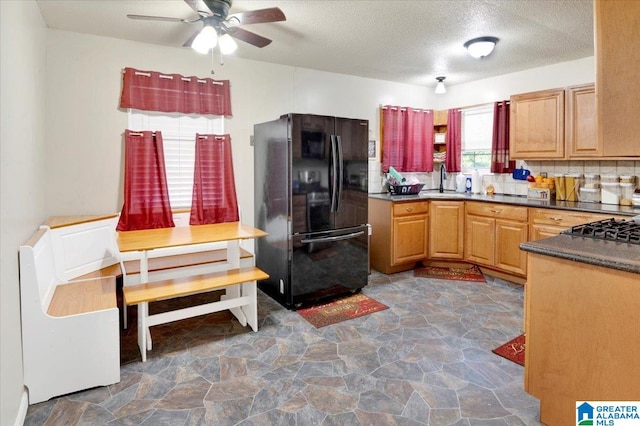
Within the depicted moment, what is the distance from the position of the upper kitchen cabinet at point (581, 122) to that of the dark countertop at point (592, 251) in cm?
233

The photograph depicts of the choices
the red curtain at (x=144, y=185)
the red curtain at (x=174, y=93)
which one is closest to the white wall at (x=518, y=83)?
the red curtain at (x=174, y=93)

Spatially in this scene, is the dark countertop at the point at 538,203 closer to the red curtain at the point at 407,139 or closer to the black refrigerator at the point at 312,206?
the red curtain at the point at 407,139

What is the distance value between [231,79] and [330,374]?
3068 mm

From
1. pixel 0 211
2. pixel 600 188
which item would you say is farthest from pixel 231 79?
pixel 600 188

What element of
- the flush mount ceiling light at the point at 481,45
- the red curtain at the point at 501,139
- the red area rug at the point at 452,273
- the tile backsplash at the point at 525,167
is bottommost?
the red area rug at the point at 452,273

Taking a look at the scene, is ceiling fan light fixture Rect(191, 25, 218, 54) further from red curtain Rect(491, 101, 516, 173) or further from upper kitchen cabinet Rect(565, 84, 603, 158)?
red curtain Rect(491, 101, 516, 173)

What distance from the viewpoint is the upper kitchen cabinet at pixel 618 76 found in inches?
55.9

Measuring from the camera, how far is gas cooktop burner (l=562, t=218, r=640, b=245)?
183cm

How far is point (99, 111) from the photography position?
340 centimetres

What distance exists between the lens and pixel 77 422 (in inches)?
77.8

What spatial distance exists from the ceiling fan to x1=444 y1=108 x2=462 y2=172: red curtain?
3.39 m

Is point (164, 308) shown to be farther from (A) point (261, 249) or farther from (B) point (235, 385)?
(B) point (235, 385)

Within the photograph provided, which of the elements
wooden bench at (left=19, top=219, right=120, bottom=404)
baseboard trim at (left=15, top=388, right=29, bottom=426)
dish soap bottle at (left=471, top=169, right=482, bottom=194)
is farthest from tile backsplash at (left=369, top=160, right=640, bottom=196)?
baseboard trim at (left=15, top=388, right=29, bottom=426)

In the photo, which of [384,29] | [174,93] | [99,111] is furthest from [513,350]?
[99,111]
